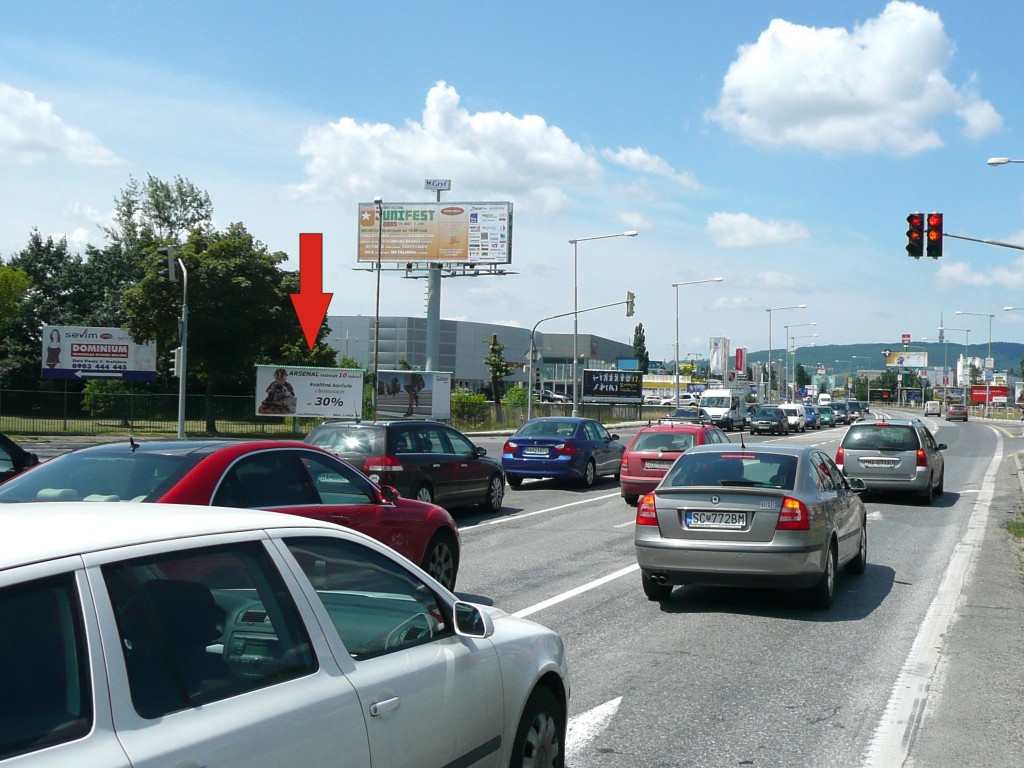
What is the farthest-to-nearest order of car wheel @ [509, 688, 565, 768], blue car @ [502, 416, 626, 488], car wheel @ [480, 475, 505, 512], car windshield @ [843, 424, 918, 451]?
blue car @ [502, 416, 626, 488] < car windshield @ [843, 424, 918, 451] < car wheel @ [480, 475, 505, 512] < car wheel @ [509, 688, 565, 768]

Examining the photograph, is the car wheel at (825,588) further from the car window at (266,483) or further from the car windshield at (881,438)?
the car windshield at (881,438)

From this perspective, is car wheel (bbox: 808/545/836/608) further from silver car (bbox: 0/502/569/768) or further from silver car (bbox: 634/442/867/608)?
silver car (bbox: 0/502/569/768)

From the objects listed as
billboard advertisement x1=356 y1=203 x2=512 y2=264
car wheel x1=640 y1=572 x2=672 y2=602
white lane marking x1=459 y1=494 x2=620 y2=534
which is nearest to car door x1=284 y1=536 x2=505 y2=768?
car wheel x1=640 y1=572 x2=672 y2=602

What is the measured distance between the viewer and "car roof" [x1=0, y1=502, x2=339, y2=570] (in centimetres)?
270

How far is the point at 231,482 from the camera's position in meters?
7.72

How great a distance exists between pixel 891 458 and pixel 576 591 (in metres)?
11.7

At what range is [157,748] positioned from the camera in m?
2.69

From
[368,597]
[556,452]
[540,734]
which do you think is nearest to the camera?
[368,597]

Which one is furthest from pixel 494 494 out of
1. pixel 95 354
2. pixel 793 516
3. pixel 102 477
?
pixel 95 354

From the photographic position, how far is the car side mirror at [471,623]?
4074 mm

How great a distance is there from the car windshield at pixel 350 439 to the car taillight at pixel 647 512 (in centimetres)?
584

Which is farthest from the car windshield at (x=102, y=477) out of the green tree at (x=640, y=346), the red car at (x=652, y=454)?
the green tree at (x=640, y=346)

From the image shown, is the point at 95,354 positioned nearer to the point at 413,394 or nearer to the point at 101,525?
the point at 413,394

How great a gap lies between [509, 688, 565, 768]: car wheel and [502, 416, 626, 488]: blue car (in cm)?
1731
